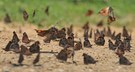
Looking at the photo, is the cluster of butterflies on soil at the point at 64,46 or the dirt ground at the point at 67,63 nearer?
the dirt ground at the point at 67,63

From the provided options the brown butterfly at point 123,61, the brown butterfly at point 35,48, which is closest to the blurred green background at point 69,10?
the brown butterfly at point 35,48

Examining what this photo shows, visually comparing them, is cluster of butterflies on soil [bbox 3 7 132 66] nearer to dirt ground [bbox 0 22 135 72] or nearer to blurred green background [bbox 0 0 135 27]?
dirt ground [bbox 0 22 135 72]

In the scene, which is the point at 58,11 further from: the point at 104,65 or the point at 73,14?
the point at 104,65

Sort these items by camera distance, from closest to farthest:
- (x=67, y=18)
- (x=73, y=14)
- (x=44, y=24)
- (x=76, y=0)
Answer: (x=44, y=24) → (x=67, y=18) → (x=73, y=14) → (x=76, y=0)

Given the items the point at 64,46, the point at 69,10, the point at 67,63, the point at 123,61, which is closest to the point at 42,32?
the point at 64,46

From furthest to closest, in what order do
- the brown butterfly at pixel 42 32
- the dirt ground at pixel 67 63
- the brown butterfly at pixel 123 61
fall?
the brown butterfly at pixel 42 32
the brown butterfly at pixel 123 61
the dirt ground at pixel 67 63

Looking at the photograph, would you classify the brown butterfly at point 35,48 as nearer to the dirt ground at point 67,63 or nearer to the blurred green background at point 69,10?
the dirt ground at point 67,63

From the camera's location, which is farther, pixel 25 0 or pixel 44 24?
pixel 25 0

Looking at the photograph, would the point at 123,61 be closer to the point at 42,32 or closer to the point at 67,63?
the point at 67,63

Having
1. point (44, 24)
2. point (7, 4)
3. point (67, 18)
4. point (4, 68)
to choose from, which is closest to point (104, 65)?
point (4, 68)
